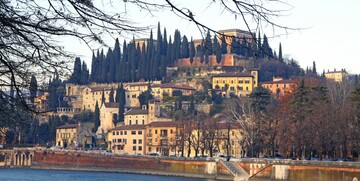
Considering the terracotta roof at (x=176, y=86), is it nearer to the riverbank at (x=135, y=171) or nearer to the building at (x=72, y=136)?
the building at (x=72, y=136)

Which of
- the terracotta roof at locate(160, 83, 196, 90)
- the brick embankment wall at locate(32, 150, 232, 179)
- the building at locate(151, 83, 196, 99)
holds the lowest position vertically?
the brick embankment wall at locate(32, 150, 232, 179)

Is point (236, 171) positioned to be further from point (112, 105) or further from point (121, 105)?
point (112, 105)

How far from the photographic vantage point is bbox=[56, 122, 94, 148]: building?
8769 centimetres

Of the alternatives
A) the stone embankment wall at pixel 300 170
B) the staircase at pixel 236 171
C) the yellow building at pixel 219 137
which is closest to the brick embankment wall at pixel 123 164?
the staircase at pixel 236 171

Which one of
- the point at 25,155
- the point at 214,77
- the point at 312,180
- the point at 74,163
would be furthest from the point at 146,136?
the point at 312,180

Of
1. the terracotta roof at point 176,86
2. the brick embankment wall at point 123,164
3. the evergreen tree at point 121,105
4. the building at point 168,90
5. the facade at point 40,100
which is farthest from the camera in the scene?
the terracotta roof at point 176,86

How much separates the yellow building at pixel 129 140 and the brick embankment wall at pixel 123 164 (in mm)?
7054

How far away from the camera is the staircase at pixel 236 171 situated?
4734 cm

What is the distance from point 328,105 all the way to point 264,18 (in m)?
41.4

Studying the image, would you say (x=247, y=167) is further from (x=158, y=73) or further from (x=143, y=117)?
(x=158, y=73)

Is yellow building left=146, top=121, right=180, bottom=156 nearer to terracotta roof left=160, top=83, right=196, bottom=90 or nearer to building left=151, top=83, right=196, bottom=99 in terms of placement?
building left=151, top=83, right=196, bottom=99

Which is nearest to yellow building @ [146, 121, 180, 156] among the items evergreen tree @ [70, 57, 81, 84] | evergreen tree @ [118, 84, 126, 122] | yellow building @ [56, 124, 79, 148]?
evergreen tree @ [118, 84, 126, 122]

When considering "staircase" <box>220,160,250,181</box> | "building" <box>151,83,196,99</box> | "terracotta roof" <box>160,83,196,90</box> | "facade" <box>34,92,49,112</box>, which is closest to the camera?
"facade" <box>34,92,49,112</box>

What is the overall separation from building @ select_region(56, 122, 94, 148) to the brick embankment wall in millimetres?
11393
